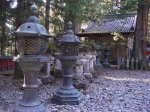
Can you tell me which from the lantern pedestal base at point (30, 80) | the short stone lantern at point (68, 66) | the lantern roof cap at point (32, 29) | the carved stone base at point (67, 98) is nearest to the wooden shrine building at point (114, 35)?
the short stone lantern at point (68, 66)

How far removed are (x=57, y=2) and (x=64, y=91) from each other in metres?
3.56

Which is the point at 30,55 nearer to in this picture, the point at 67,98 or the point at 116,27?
the point at 67,98

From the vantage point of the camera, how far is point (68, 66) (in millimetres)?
4031

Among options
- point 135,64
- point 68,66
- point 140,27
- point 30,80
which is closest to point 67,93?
point 68,66

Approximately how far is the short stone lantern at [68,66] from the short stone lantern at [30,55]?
40.1 inches

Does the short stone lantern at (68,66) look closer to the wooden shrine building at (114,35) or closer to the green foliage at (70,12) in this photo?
the green foliage at (70,12)

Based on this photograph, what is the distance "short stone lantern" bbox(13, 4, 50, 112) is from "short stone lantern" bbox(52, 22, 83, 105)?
3.34 feet

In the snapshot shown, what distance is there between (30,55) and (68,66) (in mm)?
1297

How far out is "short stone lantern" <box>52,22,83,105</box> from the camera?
393 cm

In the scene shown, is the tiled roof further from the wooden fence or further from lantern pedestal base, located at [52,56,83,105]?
lantern pedestal base, located at [52,56,83,105]

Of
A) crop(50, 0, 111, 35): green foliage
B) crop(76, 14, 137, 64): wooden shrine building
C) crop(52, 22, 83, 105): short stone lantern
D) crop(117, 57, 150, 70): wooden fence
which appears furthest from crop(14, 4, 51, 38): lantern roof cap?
crop(76, 14, 137, 64): wooden shrine building

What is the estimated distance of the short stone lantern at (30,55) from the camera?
2.80 metres

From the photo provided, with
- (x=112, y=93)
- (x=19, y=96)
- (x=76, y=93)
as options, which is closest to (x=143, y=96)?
(x=112, y=93)

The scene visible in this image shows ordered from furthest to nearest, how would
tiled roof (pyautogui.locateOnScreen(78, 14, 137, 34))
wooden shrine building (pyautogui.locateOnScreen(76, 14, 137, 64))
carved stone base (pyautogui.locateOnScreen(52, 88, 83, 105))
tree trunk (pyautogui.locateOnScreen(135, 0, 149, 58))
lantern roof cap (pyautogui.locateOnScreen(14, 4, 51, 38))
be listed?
tiled roof (pyautogui.locateOnScreen(78, 14, 137, 34)) → wooden shrine building (pyautogui.locateOnScreen(76, 14, 137, 64)) → tree trunk (pyautogui.locateOnScreen(135, 0, 149, 58)) → carved stone base (pyautogui.locateOnScreen(52, 88, 83, 105)) → lantern roof cap (pyautogui.locateOnScreen(14, 4, 51, 38))
